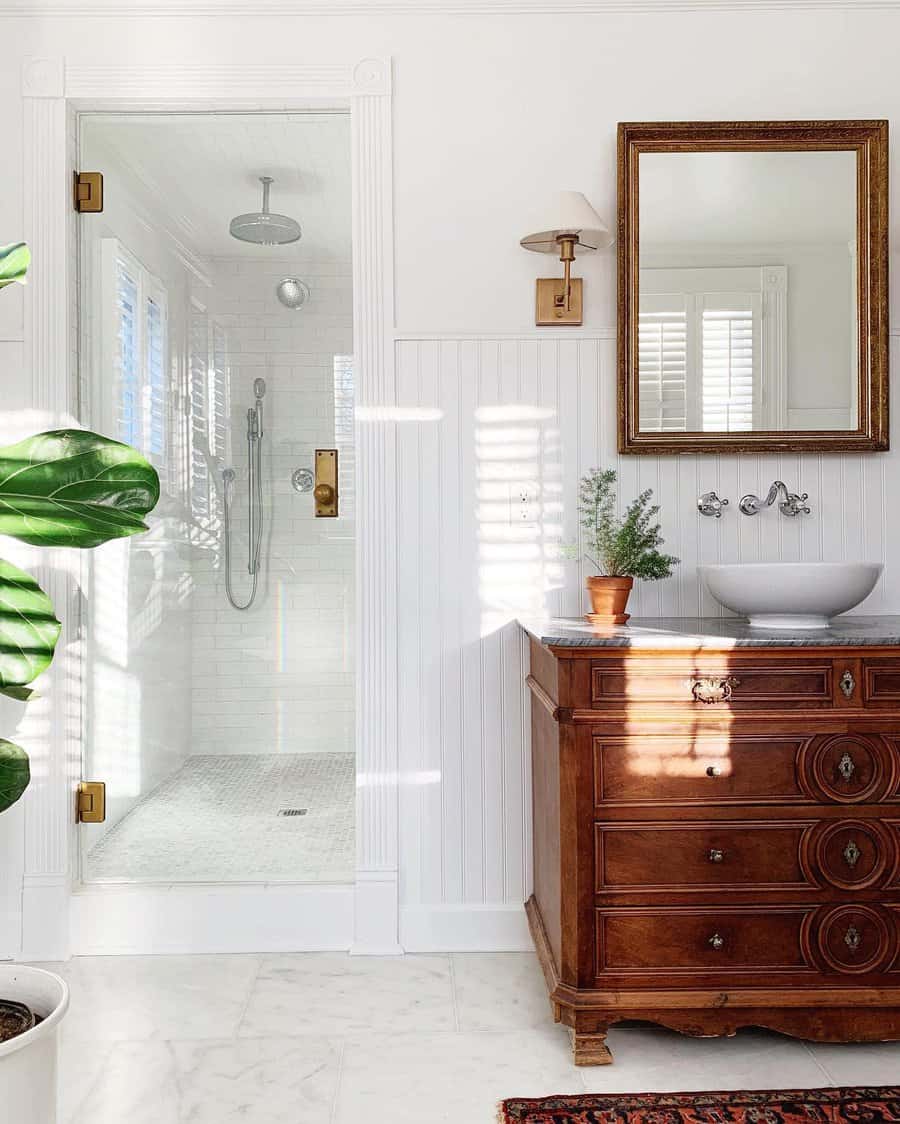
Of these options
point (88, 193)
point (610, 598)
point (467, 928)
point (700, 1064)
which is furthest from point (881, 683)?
point (88, 193)

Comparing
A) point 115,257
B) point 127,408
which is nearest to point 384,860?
point 127,408

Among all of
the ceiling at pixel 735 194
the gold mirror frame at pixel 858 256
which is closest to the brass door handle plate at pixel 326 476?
the gold mirror frame at pixel 858 256

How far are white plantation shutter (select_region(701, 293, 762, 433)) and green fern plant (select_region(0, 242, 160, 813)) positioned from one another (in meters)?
1.71

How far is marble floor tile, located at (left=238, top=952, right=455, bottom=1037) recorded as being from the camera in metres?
2.13

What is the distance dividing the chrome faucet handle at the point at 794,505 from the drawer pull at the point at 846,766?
785 millimetres

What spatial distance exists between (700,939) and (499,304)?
63.7 inches

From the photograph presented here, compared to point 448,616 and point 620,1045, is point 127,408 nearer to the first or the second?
point 448,616

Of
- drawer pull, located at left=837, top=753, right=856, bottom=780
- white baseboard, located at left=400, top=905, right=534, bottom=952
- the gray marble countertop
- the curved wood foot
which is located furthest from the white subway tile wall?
drawer pull, located at left=837, top=753, right=856, bottom=780

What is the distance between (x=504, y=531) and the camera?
2.60 metres

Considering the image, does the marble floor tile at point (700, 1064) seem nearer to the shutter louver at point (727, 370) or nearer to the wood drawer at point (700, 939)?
the wood drawer at point (700, 939)

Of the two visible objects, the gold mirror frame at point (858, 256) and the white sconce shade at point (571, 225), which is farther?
the gold mirror frame at point (858, 256)

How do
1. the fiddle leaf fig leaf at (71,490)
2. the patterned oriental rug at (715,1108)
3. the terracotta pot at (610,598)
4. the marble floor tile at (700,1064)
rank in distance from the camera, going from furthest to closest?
1. the terracotta pot at (610,598)
2. the marble floor tile at (700,1064)
3. the patterned oriental rug at (715,1108)
4. the fiddle leaf fig leaf at (71,490)

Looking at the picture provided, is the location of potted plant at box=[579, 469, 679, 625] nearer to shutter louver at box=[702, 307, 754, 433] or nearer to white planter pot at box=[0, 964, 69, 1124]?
shutter louver at box=[702, 307, 754, 433]

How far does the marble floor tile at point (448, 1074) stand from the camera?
1801 mm
